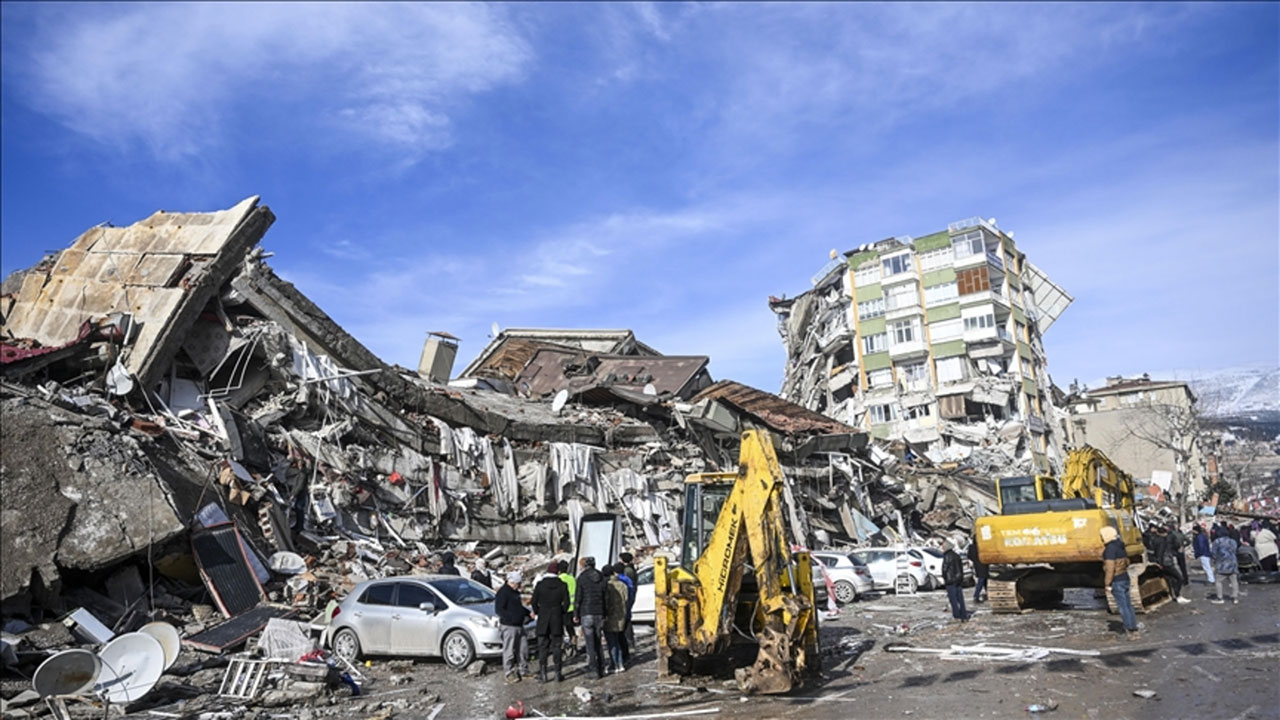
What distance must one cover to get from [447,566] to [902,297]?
45.6 metres

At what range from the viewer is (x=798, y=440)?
29.2 meters

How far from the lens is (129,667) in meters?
9.41

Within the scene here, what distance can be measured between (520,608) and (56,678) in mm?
5071

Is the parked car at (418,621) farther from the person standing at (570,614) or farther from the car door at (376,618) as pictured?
the person standing at (570,614)

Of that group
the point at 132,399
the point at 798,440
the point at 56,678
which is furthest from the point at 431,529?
the point at 798,440

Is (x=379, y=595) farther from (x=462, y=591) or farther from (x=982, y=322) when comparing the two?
(x=982, y=322)

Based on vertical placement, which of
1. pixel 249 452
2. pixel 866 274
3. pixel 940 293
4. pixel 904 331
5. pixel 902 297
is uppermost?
pixel 866 274

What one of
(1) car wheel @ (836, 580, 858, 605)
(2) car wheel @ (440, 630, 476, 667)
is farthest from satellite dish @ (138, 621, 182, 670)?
(1) car wheel @ (836, 580, 858, 605)

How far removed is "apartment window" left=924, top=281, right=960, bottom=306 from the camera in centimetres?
5466

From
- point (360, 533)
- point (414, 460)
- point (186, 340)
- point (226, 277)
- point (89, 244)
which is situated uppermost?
point (89, 244)

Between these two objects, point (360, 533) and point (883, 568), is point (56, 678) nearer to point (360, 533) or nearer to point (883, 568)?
point (360, 533)

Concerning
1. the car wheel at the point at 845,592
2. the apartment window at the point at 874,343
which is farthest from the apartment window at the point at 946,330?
the car wheel at the point at 845,592

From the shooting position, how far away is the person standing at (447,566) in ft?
55.2

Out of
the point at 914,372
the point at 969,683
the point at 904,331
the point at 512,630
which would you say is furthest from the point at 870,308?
the point at 969,683
